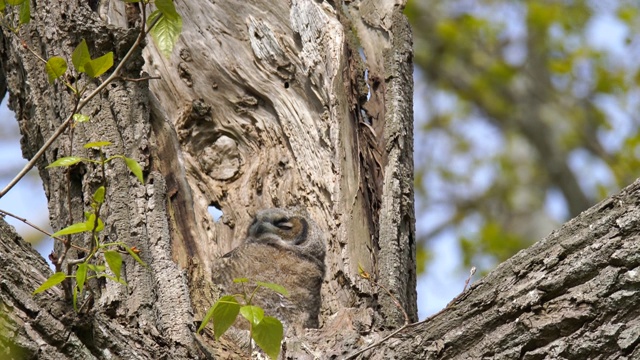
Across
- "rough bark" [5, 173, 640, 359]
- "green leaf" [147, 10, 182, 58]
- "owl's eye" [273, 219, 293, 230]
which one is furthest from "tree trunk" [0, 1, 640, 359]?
"green leaf" [147, 10, 182, 58]

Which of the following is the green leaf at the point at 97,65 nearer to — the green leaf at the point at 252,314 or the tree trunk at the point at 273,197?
the tree trunk at the point at 273,197

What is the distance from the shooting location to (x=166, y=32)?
2113 millimetres

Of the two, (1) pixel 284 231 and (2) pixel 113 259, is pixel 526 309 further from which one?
(1) pixel 284 231

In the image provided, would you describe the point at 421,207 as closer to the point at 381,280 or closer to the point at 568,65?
the point at 568,65

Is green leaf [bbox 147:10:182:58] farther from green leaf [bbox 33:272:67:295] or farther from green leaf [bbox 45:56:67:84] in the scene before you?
green leaf [bbox 33:272:67:295]

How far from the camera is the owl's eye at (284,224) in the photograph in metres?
3.99

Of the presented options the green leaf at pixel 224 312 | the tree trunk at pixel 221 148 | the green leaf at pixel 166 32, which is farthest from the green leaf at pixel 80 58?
the green leaf at pixel 224 312

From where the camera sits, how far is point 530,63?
1105 cm

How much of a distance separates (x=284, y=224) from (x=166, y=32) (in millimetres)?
2064

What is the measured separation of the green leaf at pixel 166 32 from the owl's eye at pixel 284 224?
1.94 meters

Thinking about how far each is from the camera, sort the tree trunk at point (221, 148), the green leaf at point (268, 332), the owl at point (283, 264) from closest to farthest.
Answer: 1. the green leaf at point (268, 332)
2. the tree trunk at point (221, 148)
3. the owl at point (283, 264)

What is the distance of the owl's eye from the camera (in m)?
3.99

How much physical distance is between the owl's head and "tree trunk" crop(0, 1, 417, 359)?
0.22 ft

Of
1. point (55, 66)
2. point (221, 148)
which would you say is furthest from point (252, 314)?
point (221, 148)
